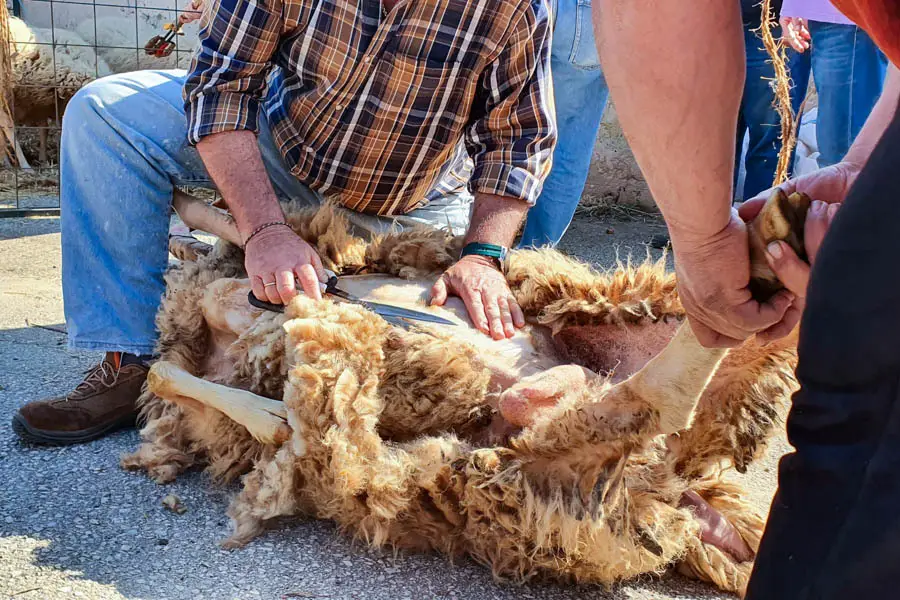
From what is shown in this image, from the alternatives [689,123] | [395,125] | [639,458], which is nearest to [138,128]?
[395,125]

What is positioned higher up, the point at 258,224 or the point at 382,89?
the point at 382,89

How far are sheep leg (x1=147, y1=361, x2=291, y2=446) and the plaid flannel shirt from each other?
780 mm

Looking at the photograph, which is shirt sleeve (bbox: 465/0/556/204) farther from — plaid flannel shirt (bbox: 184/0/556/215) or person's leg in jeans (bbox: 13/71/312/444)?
person's leg in jeans (bbox: 13/71/312/444)

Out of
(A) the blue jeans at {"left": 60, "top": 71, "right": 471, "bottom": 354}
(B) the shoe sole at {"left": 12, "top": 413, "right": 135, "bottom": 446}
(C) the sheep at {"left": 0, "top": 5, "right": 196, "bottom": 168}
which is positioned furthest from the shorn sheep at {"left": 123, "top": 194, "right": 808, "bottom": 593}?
(C) the sheep at {"left": 0, "top": 5, "right": 196, "bottom": 168}

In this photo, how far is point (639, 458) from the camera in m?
1.96

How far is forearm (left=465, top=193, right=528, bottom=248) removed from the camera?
8.94 ft

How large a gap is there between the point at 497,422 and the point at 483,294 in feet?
1.37

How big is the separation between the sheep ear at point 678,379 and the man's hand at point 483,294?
59 centimetres

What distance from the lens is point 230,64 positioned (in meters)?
2.71

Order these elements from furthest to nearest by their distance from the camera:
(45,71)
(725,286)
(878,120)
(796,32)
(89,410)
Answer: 1. (45,71)
2. (796,32)
3. (89,410)
4. (878,120)
5. (725,286)

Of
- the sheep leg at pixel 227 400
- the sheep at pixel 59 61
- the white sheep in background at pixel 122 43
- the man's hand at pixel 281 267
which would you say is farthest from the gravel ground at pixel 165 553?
the white sheep in background at pixel 122 43

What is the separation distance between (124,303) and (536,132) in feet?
5.01

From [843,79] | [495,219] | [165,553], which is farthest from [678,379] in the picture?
[843,79]

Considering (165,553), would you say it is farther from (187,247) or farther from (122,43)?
(122,43)
